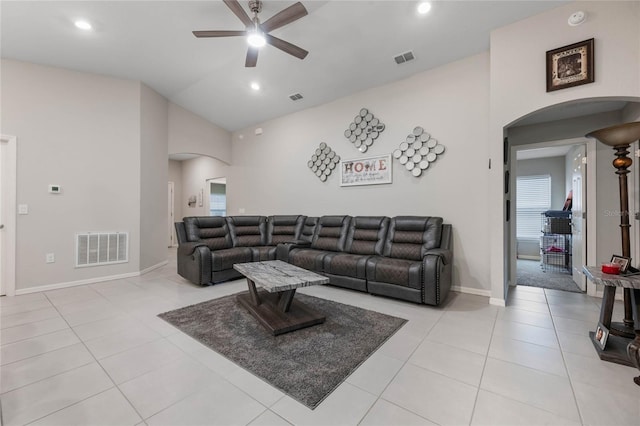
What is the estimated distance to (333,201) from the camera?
511 cm

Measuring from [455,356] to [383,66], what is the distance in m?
3.83

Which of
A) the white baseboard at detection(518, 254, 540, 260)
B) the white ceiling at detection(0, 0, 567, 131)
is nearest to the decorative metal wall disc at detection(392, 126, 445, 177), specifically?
the white ceiling at detection(0, 0, 567, 131)

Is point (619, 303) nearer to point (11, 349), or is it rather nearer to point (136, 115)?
point (11, 349)

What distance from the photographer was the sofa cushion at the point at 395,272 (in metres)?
3.12

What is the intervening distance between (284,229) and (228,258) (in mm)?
1397

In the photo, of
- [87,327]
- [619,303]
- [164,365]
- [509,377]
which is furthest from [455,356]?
[87,327]

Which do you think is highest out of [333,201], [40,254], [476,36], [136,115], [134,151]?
[476,36]

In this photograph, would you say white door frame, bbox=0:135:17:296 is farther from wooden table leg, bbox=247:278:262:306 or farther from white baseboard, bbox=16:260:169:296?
wooden table leg, bbox=247:278:262:306

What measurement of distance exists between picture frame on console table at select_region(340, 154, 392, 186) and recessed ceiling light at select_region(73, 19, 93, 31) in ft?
12.7

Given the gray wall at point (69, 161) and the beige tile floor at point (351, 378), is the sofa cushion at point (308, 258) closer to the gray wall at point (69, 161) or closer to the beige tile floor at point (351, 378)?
the beige tile floor at point (351, 378)

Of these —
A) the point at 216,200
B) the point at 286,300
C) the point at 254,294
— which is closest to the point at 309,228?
the point at 254,294

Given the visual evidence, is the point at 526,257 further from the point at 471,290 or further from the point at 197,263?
the point at 197,263

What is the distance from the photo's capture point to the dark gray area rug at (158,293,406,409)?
1782 mm

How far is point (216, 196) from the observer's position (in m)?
8.83
